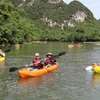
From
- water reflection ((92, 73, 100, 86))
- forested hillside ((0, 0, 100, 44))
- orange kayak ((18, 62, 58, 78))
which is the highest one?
forested hillside ((0, 0, 100, 44))

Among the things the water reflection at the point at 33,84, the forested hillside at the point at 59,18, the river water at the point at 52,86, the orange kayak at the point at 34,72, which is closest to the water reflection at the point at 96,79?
the river water at the point at 52,86

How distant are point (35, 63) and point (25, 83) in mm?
2271

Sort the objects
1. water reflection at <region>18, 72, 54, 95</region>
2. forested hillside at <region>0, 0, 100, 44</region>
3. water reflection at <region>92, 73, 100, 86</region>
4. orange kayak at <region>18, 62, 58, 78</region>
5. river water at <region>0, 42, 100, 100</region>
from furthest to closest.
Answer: forested hillside at <region>0, 0, 100, 44</region> < orange kayak at <region>18, 62, 58, 78</region> < water reflection at <region>92, 73, 100, 86</region> < water reflection at <region>18, 72, 54, 95</region> < river water at <region>0, 42, 100, 100</region>

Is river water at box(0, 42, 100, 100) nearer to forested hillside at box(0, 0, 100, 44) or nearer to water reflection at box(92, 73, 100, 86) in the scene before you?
water reflection at box(92, 73, 100, 86)

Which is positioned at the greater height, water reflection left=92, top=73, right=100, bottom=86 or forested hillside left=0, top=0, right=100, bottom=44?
forested hillside left=0, top=0, right=100, bottom=44

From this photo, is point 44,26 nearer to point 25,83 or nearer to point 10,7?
point 10,7

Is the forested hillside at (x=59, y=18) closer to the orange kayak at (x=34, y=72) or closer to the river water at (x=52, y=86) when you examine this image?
the orange kayak at (x=34, y=72)

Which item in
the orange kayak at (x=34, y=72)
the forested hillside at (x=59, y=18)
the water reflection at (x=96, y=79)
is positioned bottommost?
the water reflection at (x=96, y=79)

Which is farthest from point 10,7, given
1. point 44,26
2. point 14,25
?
point 44,26

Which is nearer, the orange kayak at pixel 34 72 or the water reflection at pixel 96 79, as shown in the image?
the water reflection at pixel 96 79

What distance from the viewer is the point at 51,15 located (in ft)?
527

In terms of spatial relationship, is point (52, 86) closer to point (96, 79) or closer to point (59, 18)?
point (96, 79)

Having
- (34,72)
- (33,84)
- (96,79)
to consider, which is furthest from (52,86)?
(96,79)

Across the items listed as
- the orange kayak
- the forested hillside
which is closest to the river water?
the orange kayak
